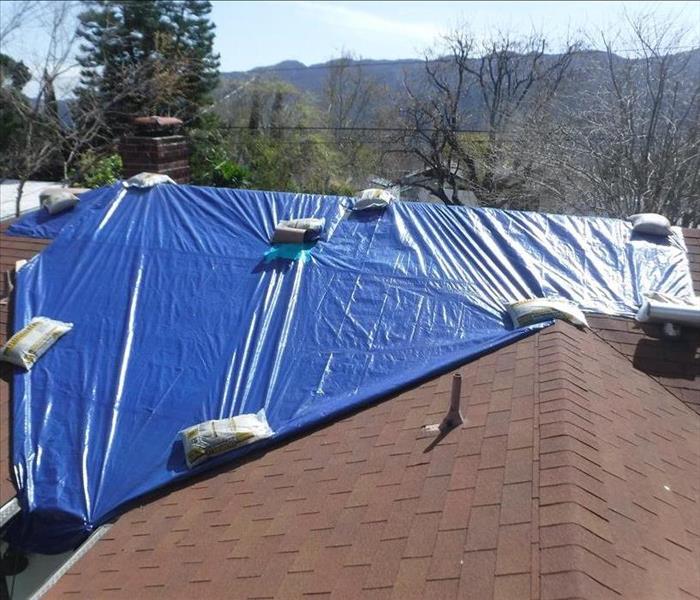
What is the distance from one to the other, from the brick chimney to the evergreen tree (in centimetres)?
846

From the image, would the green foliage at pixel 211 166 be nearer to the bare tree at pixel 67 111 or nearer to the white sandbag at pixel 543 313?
the bare tree at pixel 67 111

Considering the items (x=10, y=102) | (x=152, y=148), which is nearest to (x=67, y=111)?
(x=10, y=102)

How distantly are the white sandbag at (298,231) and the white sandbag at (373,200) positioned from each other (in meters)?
0.54

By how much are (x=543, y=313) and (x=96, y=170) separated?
40.3 ft

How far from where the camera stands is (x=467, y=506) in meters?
2.86

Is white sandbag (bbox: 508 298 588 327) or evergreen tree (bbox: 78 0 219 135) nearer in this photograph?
white sandbag (bbox: 508 298 588 327)

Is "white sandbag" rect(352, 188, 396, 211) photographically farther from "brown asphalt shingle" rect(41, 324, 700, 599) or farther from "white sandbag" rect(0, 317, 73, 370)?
"white sandbag" rect(0, 317, 73, 370)

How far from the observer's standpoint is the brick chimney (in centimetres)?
820

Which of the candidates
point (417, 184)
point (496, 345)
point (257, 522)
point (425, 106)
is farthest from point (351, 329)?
point (425, 106)

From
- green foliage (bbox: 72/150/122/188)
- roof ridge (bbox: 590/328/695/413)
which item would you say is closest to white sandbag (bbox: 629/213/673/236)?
roof ridge (bbox: 590/328/695/413)

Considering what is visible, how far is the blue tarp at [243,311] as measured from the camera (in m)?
4.31

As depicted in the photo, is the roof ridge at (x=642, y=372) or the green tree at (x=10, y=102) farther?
the green tree at (x=10, y=102)

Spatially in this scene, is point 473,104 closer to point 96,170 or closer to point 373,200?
point 96,170

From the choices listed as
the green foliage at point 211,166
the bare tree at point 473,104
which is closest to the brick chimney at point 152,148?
the green foliage at point 211,166
